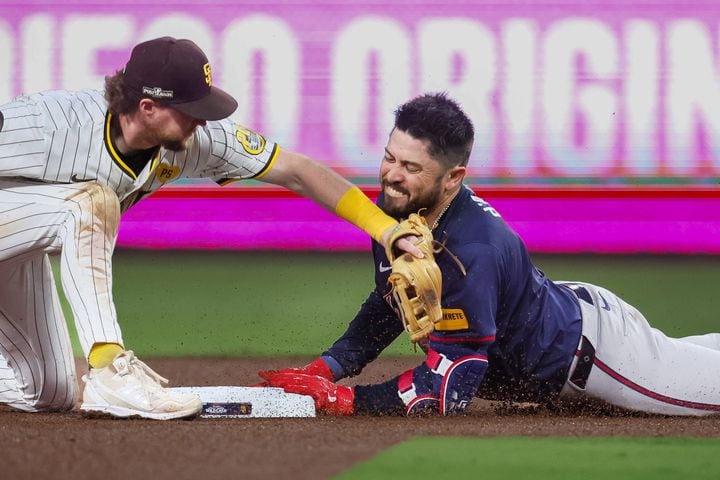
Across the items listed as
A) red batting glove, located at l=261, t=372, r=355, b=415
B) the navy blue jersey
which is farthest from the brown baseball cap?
red batting glove, located at l=261, t=372, r=355, b=415

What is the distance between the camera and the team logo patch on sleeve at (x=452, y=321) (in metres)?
3.32

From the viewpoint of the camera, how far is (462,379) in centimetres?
333

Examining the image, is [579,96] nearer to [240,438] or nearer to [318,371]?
[318,371]

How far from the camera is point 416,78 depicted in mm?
5277

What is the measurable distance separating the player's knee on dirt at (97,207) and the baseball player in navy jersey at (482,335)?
0.79 m

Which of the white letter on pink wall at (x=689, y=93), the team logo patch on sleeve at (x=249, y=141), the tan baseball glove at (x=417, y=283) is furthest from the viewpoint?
the white letter on pink wall at (x=689, y=93)

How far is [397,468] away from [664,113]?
→ 328 centimetres

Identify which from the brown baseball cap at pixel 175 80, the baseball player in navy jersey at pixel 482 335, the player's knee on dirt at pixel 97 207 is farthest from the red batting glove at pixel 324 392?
the brown baseball cap at pixel 175 80

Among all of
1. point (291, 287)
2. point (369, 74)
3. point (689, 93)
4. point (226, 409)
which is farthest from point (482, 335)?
point (689, 93)

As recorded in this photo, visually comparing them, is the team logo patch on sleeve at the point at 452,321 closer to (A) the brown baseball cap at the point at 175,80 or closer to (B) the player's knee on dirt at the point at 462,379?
(B) the player's knee on dirt at the point at 462,379

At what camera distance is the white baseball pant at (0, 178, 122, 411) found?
3139 mm

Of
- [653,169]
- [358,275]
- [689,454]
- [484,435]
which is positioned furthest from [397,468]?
[653,169]

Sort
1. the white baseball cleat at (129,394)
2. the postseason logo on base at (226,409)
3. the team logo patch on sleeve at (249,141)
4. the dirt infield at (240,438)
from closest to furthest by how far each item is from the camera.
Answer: the dirt infield at (240,438) → the white baseball cleat at (129,394) → the postseason logo on base at (226,409) → the team logo patch on sleeve at (249,141)

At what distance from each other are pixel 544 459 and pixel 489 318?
763 millimetres
